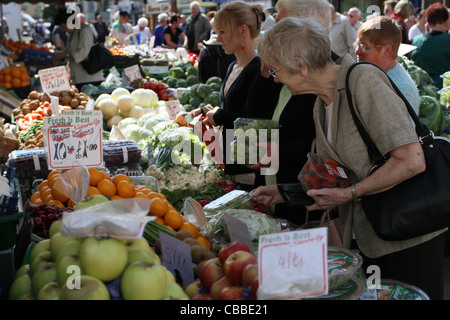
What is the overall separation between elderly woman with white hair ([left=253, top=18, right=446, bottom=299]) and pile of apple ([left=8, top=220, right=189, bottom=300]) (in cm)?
88

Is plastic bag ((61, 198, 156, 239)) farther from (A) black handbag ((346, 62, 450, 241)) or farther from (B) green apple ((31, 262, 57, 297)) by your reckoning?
(A) black handbag ((346, 62, 450, 241))

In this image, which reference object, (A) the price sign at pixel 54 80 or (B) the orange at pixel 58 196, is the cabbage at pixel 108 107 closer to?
(A) the price sign at pixel 54 80

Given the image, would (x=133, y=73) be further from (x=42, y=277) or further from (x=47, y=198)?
(x=42, y=277)

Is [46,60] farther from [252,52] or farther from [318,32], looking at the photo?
[318,32]

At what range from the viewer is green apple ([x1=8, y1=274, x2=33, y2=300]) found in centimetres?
163

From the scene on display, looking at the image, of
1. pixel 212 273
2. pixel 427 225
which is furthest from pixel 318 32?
pixel 212 273

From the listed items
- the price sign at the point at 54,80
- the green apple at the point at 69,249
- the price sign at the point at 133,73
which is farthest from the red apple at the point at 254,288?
the price sign at the point at 133,73

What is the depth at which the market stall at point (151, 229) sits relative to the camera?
145cm

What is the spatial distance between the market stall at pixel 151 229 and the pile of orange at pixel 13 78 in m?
3.14

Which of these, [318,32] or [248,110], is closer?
[318,32]

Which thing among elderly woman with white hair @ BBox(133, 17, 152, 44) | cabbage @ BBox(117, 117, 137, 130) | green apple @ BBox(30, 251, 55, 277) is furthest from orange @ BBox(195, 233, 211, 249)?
elderly woman with white hair @ BBox(133, 17, 152, 44)

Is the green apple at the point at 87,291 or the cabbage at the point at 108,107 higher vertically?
the green apple at the point at 87,291

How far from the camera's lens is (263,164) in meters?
2.79

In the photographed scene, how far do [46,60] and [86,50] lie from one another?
99.6 inches
